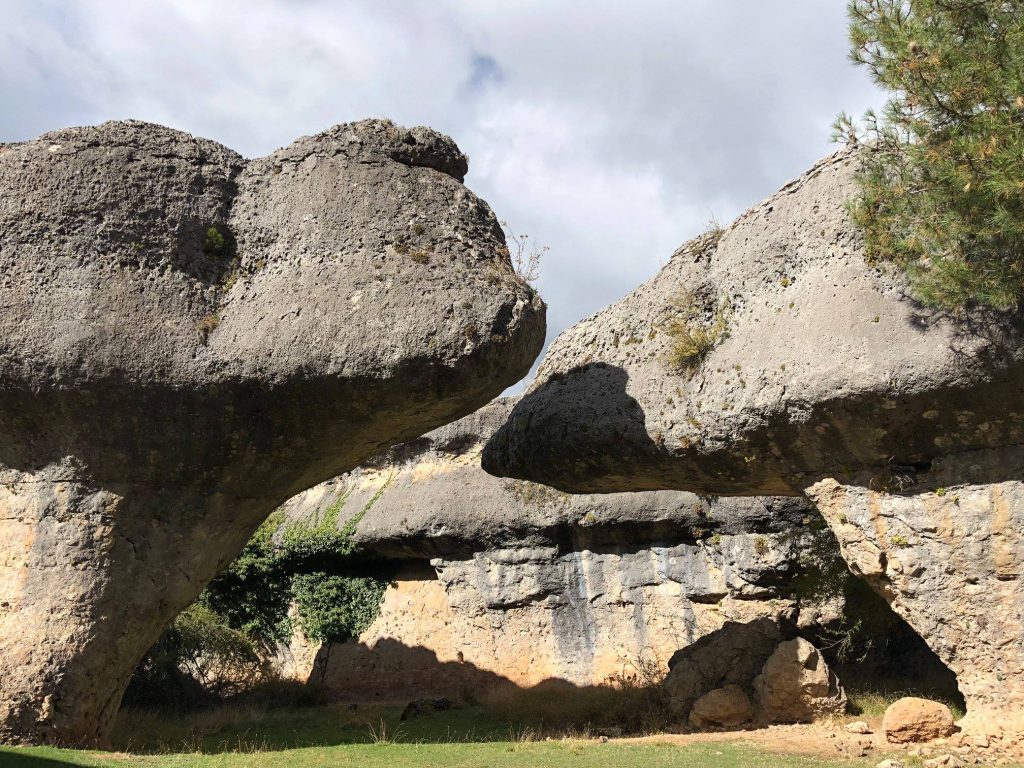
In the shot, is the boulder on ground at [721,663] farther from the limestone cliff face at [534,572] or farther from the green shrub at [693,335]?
the green shrub at [693,335]

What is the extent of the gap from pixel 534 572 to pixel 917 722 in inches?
361

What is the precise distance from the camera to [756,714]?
11750 mm

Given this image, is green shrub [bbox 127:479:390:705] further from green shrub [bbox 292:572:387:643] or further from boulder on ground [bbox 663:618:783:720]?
boulder on ground [bbox 663:618:783:720]

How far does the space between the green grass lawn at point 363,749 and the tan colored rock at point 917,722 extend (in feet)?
3.03

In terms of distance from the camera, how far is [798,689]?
11.4 meters

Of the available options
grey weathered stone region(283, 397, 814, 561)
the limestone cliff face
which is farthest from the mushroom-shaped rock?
the limestone cliff face

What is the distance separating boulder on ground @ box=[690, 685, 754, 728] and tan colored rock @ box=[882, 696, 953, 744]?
2.34 m

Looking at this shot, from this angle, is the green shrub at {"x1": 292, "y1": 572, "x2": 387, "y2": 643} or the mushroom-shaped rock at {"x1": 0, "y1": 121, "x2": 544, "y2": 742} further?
the green shrub at {"x1": 292, "y1": 572, "x2": 387, "y2": 643}

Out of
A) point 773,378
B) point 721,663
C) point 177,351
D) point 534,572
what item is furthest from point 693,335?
point 534,572

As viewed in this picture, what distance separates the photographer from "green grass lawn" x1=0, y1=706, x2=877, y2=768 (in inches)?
358

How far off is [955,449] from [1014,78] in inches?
144

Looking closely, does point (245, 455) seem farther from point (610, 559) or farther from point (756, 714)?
point (610, 559)

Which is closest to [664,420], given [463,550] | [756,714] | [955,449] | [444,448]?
[955,449]

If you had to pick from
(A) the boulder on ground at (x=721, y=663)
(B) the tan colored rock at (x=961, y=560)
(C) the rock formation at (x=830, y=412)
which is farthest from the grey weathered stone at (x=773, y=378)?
(A) the boulder on ground at (x=721, y=663)
